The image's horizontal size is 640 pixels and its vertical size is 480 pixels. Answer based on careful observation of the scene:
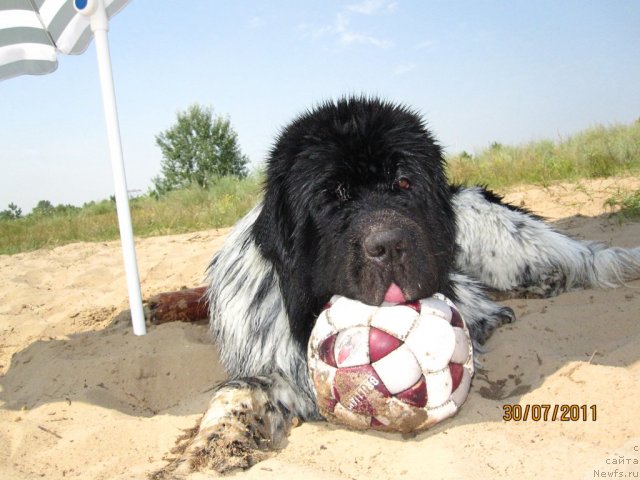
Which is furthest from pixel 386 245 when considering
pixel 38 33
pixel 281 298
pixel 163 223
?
pixel 163 223

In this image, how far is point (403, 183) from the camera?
2549 mm

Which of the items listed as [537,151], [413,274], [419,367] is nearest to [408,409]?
[419,367]

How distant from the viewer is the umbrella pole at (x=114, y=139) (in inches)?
156

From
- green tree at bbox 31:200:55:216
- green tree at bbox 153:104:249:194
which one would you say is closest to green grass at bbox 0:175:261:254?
green tree at bbox 31:200:55:216

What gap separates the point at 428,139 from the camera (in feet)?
8.89

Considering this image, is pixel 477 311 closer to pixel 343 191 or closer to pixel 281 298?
pixel 281 298

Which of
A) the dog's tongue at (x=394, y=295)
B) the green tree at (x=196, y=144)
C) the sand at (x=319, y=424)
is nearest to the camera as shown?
the sand at (x=319, y=424)

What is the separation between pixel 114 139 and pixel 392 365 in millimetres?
2881

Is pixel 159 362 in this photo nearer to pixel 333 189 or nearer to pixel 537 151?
pixel 333 189

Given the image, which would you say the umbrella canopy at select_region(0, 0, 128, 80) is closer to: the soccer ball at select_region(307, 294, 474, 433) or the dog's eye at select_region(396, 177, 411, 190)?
the dog's eye at select_region(396, 177, 411, 190)

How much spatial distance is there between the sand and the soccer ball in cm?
12

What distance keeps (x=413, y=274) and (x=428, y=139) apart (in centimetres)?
83
